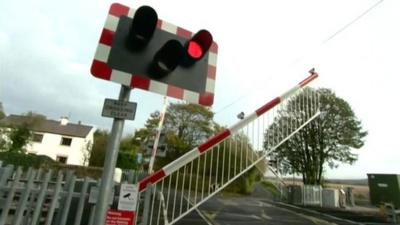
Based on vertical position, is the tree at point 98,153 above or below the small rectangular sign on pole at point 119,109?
above

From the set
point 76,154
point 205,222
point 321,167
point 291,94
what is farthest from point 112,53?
point 76,154

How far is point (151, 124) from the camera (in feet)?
120

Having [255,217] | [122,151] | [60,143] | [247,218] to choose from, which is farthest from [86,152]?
[247,218]

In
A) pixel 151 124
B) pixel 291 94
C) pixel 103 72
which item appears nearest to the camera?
pixel 103 72

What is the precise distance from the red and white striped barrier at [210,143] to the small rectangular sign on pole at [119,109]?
98cm

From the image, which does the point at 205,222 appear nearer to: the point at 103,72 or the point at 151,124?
the point at 103,72

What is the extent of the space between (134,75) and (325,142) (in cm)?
2397

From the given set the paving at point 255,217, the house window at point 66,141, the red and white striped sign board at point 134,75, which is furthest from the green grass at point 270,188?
the house window at point 66,141

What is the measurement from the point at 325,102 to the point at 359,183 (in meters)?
10.9

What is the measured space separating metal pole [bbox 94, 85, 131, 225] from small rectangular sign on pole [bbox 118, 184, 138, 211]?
0.95 feet

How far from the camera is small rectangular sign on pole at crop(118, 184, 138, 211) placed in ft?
7.83

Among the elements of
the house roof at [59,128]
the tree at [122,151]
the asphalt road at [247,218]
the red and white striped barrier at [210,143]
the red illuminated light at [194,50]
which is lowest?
the asphalt road at [247,218]

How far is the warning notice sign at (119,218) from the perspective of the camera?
7.63 feet

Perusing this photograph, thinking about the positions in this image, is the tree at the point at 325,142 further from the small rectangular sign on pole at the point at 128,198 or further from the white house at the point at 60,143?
the white house at the point at 60,143
